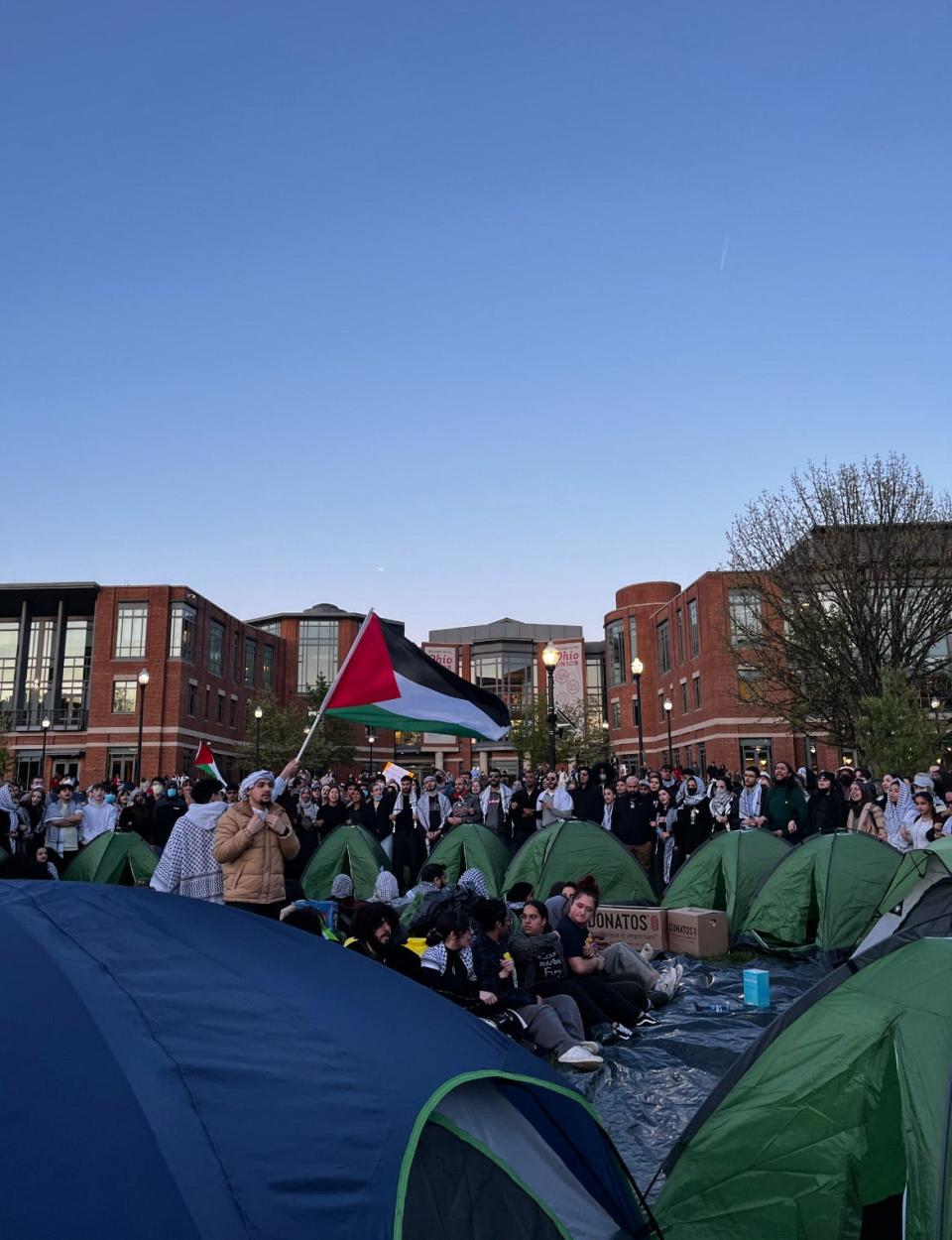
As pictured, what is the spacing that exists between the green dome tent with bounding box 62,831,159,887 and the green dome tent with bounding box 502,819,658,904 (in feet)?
19.0

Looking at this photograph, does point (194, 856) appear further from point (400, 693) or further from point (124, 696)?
point (124, 696)

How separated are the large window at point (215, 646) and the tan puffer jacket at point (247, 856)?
48.4 metres

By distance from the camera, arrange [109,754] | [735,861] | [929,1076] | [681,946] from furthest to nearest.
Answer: [109,754] < [735,861] < [681,946] < [929,1076]

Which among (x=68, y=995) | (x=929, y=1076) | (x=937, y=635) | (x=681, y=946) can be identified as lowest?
(x=681, y=946)

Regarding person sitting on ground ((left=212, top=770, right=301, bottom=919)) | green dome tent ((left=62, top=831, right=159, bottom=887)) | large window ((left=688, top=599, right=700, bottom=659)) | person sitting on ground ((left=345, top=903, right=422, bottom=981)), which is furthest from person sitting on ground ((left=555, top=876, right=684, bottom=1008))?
large window ((left=688, top=599, right=700, bottom=659))

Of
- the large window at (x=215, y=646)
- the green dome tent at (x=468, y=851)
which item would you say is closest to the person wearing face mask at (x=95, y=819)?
the green dome tent at (x=468, y=851)

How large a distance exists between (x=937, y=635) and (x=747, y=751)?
2074 cm

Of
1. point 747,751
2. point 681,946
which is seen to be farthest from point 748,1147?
point 747,751

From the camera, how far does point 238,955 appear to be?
11.1 feet

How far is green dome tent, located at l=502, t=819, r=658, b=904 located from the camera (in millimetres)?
12938

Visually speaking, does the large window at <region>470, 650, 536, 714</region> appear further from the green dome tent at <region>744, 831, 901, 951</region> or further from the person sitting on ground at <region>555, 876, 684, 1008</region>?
the person sitting on ground at <region>555, 876, 684, 1008</region>

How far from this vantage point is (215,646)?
55125 millimetres

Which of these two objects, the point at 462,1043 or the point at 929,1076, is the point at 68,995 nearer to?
the point at 462,1043

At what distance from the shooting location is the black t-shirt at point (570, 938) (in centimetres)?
866
